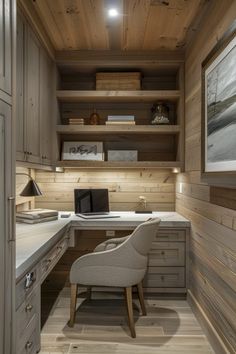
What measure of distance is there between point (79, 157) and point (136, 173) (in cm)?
72

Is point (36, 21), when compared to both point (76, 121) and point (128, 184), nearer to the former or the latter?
point (76, 121)

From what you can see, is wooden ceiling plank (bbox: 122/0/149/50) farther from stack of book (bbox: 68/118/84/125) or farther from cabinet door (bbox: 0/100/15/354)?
cabinet door (bbox: 0/100/15/354)

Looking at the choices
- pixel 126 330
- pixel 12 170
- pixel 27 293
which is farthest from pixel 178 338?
pixel 12 170

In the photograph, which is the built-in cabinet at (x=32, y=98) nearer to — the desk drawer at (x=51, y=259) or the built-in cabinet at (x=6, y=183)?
the desk drawer at (x=51, y=259)

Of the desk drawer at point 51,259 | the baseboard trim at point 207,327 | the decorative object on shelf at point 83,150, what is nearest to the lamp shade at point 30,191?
the desk drawer at point 51,259

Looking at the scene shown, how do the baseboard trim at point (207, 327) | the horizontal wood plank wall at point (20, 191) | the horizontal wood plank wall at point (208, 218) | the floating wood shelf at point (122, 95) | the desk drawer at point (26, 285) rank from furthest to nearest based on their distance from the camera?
the floating wood shelf at point (122, 95), the horizontal wood plank wall at point (20, 191), the baseboard trim at point (207, 327), the horizontal wood plank wall at point (208, 218), the desk drawer at point (26, 285)

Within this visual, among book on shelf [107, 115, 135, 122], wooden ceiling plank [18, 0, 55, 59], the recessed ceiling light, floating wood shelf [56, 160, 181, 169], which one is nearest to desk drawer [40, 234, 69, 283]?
floating wood shelf [56, 160, 181, 169]

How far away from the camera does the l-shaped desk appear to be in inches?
68.2

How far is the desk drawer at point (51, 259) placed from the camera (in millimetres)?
1935

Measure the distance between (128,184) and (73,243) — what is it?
1.05 m

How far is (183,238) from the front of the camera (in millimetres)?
2971

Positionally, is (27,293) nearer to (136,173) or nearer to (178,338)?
(178,338)

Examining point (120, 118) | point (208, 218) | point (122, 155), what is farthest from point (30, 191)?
point (208, 218)

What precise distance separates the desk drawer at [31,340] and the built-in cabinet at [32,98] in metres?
1.08
